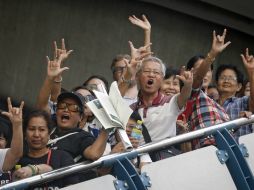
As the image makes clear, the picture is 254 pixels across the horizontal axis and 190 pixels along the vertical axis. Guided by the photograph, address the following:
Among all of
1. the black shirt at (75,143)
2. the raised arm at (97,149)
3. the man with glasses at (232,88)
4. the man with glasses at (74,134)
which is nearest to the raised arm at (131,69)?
the man with glasses at (74,134)

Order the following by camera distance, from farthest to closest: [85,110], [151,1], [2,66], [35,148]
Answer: [151,1]
[2,66]
[85,110]
[35,148]

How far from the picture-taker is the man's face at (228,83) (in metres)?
8.21

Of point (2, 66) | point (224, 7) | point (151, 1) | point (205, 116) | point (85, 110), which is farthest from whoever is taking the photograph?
point (224, 7)

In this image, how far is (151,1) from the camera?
15266 mm

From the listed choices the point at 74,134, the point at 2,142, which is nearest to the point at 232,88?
the point at 74,134

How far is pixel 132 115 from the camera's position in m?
6.96

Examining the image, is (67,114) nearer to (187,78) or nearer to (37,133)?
(37,133)

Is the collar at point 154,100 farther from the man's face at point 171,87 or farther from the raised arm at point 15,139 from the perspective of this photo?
the raised arm at point 15,139

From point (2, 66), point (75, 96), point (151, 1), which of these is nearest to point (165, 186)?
point (75, 96)

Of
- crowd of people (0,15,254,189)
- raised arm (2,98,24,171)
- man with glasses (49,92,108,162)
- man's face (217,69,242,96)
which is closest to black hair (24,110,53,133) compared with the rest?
crowd of people (0,15,254,189)

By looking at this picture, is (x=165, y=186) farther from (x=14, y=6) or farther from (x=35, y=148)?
(x=14, y=6)

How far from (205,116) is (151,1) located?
834 cm

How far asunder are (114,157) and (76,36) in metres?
8.47

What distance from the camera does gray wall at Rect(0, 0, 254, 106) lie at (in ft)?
43.0
